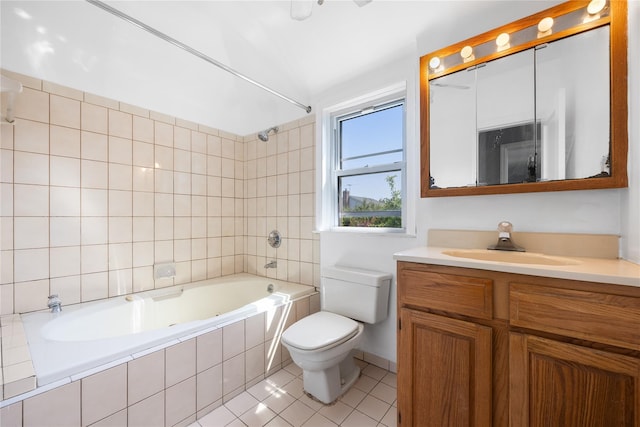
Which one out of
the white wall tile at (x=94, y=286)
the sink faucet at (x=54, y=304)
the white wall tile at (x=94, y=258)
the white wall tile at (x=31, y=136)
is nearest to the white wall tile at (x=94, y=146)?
the white wall tile at (x=31, y=136)

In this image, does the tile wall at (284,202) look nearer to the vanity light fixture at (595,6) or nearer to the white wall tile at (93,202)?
the white wall tile at (93,202)

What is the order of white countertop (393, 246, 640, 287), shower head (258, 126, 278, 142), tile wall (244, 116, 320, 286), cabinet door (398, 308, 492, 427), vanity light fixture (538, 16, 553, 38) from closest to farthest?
white countertop (393, 246, 640, 287) → cabinet door (398, 308, 492, 427) → vanity light fixture (538, 16, 553, 38) → tile wall (244, 116, 320, 286) → shower head (258, 126, 278, 142)

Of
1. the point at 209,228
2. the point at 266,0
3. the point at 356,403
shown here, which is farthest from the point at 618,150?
the point at 209,228

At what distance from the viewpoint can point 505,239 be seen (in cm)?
123

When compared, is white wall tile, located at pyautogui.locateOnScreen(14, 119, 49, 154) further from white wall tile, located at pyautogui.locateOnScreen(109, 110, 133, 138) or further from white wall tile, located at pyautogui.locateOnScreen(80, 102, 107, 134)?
white wall tile, located at pyautogui.locateOnScreen(109, 110, 133, 138)

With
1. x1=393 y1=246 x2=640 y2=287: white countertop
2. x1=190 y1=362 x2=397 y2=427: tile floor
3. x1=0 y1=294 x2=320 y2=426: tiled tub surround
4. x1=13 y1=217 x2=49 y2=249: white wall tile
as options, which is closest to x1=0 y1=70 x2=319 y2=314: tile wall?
x1=13 y1=217 x2=49 y2=249: white wall tile

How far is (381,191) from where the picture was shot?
1.95 metres

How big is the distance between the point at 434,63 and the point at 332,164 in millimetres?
998

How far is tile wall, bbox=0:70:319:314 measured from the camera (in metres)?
1.53

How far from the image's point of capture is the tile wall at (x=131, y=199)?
5.02ft

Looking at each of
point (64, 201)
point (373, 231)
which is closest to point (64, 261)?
point (64, 201)

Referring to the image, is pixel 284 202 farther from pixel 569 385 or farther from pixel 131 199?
pixel 569 385

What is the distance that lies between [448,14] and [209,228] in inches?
95.2

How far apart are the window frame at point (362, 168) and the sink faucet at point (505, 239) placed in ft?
1.93
